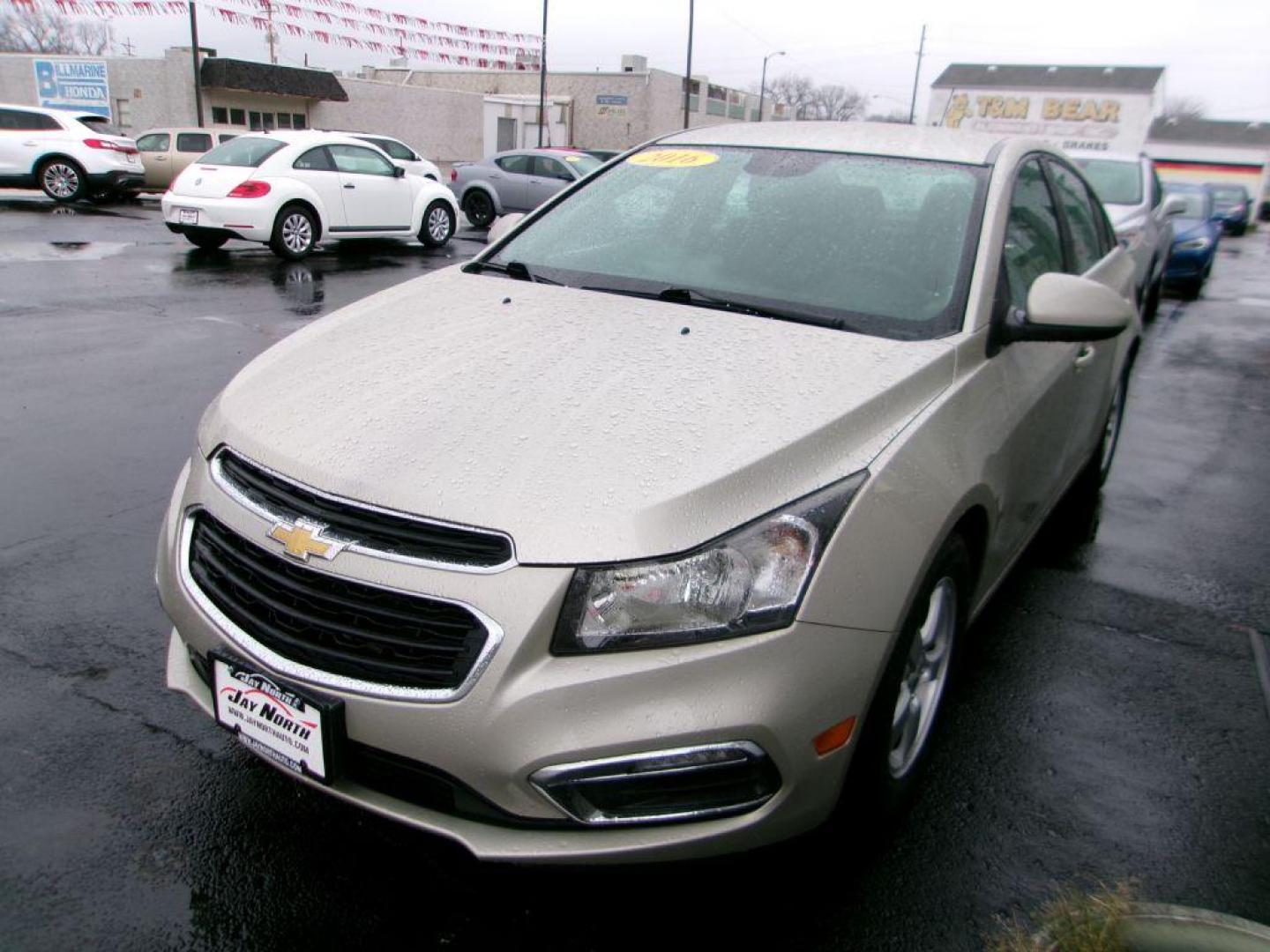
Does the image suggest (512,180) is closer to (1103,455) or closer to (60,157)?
(60,157)

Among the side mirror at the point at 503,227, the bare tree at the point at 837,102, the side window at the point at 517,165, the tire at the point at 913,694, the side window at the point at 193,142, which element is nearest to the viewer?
the tire at the point at 913,694

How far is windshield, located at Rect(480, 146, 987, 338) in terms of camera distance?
2.84 m

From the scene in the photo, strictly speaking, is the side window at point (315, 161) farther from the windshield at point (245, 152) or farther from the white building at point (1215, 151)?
the white building at point (1215, 151)

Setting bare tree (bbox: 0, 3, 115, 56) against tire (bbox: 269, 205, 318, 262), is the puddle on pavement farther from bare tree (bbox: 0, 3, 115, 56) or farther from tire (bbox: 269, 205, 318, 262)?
bare tree (bbox: 0, 3, 115, 56)

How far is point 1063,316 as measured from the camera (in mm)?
2783

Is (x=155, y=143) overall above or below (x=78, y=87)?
below

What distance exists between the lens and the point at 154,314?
830 cm

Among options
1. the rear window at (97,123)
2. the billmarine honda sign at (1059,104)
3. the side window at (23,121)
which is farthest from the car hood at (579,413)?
the billmarine honda sign at (1059,104)

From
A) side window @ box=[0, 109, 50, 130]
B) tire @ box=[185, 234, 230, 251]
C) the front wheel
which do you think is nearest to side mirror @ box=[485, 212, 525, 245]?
tire @ box=[185, 234, 230, 251]

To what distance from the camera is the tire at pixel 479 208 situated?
782 inches

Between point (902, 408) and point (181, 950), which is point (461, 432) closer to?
point (902, 408)

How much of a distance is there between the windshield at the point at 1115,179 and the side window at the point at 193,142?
1781 cm

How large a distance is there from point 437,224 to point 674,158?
1178 cm

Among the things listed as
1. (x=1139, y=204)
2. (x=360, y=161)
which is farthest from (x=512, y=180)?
(x=1139, y=204)
